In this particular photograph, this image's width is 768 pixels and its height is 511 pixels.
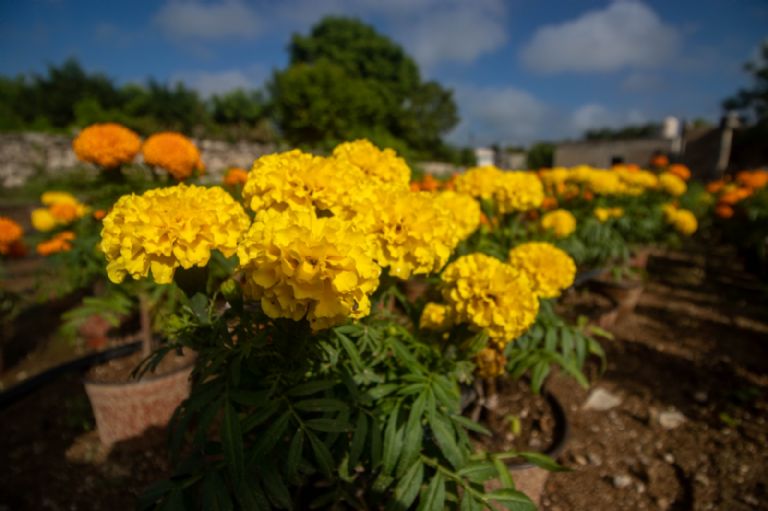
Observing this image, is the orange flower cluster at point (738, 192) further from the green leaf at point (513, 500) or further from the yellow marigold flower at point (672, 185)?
the green leaf at point (513, 500)

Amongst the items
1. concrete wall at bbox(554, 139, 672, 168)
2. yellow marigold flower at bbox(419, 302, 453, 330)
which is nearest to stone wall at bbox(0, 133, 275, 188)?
yellow marigold flower at bbox(419, 302, 453, 330)

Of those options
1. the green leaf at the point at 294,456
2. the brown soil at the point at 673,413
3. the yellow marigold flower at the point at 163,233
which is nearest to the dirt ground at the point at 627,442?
the brown soil at the point at 673,413

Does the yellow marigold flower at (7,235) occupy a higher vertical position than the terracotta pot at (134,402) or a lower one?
higher

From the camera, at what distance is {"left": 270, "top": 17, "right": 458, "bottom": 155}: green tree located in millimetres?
21484

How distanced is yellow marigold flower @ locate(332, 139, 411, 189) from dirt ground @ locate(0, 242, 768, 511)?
166 cm

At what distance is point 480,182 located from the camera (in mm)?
2230

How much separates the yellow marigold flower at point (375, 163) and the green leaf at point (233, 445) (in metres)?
0.85

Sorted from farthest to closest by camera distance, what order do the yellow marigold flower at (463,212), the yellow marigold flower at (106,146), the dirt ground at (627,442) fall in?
1. the dirt ground at (627,442)
2. the yellow marigold flower at (106,146)
3. the yellow marigold flower at (463,212)

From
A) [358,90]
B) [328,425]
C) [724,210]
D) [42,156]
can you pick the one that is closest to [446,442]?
[328,425]

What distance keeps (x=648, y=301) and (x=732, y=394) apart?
1.95 m

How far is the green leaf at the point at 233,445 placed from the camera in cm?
102

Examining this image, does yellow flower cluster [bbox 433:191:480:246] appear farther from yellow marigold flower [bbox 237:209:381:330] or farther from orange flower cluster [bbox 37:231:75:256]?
orange flower cluster [bbox 37:231:75:256]

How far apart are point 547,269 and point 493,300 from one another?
539 mm

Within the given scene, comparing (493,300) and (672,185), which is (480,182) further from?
(672,185)
